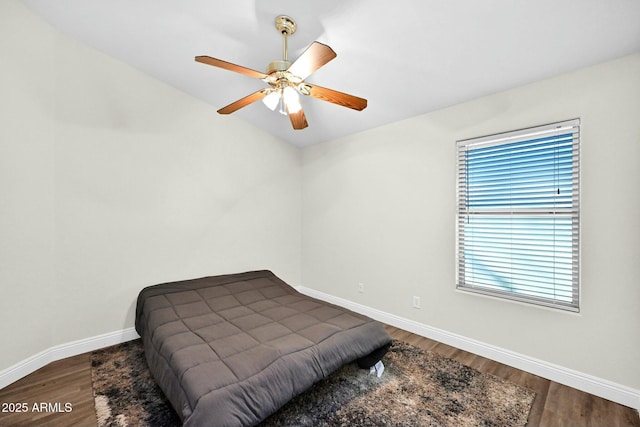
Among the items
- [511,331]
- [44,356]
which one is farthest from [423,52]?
[44,356]

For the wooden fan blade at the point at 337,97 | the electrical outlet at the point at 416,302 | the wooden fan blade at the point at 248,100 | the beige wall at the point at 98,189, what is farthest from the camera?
the electrical outlet at the point at 416,302

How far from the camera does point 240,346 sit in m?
1.84

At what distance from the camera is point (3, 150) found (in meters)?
A: 2.04

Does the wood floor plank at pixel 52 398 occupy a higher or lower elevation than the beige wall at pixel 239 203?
lower

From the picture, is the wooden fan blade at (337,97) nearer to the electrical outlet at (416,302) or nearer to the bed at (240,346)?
the bed at (240,346)

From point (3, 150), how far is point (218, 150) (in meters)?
1.81

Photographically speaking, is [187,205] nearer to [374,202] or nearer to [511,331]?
[374,202]

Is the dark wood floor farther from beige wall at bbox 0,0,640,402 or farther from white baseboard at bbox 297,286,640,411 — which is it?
beige wall at bbox 0,0,640,402

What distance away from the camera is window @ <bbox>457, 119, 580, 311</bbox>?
2072mm

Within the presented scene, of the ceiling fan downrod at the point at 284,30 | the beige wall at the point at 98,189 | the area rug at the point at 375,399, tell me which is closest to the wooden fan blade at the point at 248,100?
the ceiling fan downrod at the point at 284,30

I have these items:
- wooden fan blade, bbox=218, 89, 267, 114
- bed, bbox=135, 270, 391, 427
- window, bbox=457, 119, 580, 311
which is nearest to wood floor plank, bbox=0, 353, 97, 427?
bed, bbox=135, 270, 391, 427

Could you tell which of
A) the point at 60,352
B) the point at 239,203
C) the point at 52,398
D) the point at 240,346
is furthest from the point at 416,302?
the point at 60,352

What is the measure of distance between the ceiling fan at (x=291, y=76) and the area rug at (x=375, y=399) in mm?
2012

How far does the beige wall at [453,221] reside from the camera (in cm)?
187
